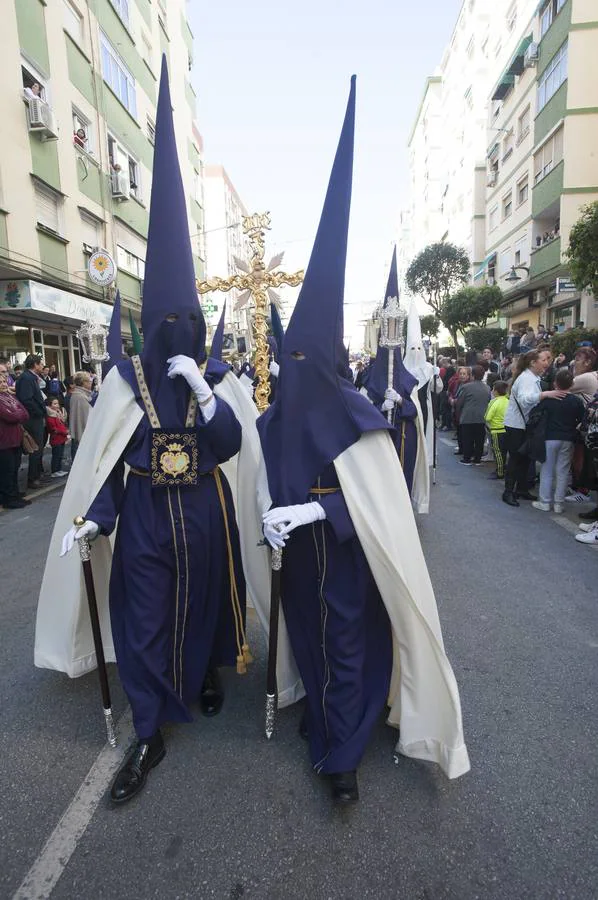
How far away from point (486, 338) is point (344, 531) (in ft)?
74.6

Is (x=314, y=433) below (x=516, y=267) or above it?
below

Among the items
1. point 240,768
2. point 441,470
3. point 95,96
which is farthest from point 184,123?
point 240,768

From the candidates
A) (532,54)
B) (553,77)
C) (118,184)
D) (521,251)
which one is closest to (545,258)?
(521,251)

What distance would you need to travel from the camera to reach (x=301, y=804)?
2240mm

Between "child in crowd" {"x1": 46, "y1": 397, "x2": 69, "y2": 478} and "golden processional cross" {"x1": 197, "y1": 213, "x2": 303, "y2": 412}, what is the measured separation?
555 cm

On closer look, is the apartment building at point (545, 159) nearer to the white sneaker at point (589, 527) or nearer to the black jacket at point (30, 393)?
the white sneaker at point (589, 527)

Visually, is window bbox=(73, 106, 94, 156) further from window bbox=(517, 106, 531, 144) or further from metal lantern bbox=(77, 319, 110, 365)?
window bbox=(517, 106, 531, 144)

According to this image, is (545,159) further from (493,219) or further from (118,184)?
(118,184)

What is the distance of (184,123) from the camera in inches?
1134

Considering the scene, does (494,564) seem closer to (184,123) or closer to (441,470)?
(441,470)

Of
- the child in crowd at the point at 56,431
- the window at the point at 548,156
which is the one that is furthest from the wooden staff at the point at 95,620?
the window at the point at 548,156

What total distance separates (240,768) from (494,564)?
3.27 metres

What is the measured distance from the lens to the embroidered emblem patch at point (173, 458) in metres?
2.53

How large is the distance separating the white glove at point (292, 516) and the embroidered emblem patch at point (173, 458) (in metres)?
0.55
